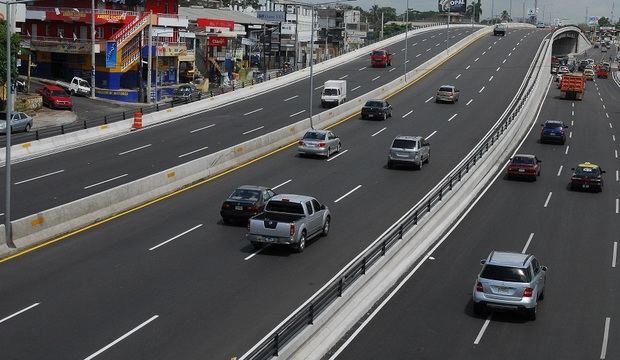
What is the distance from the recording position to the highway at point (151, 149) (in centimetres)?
3709

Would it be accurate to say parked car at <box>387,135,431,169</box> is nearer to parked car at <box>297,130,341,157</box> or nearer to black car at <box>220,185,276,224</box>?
parked car at <box>297,130,341,157</box>

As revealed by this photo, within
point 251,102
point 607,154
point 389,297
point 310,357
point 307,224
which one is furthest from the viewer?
point 251,102

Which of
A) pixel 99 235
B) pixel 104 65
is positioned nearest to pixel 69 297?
pixel 99 235

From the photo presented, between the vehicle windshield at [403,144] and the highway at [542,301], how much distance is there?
4.86 metres

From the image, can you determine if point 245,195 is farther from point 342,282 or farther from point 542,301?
point 542,301

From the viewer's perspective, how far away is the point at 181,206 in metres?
35.0

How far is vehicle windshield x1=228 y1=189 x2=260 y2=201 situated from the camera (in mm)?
31911

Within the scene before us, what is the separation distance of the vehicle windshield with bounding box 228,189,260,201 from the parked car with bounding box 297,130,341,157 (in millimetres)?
14868

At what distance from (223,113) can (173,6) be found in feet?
137

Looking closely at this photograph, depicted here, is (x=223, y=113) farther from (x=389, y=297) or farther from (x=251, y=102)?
(x=389, y=297)

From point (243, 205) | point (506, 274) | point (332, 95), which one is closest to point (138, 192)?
point (243, 205)

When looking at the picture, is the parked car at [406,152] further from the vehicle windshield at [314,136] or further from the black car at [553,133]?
the black car at [553,133]

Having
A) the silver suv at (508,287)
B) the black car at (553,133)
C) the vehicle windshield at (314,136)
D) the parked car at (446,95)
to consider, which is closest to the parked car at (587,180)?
the vehicle windshield at (314,136)

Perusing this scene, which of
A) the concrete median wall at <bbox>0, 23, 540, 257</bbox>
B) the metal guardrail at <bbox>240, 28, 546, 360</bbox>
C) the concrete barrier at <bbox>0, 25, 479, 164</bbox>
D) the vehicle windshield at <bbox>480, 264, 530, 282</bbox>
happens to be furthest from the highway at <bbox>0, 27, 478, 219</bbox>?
the vehicle windshield at <bbox>480, 264, 530, 282</bbox>
